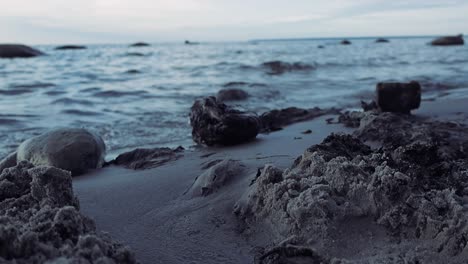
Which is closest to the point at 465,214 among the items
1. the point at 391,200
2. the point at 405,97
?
the point at 391,200

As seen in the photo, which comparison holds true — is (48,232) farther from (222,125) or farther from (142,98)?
(142,98)

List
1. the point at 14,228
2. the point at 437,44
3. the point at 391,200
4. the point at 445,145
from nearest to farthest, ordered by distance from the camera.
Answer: the point at 14,228 → the point at 391,200 → the point at 445,145 → the point at 437,44

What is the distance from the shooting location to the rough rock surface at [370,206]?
150 centimetres

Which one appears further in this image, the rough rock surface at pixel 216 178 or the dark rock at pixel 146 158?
the dark rock at pixel 146 158

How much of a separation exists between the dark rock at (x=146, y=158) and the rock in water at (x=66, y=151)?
0.58ft

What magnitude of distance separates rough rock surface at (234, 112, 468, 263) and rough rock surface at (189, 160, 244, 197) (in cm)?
30

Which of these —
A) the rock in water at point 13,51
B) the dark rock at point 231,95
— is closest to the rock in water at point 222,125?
the dark rock at point 231,95

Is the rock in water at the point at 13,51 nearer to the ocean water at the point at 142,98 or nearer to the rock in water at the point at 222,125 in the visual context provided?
the ocean water at the point at 142,98

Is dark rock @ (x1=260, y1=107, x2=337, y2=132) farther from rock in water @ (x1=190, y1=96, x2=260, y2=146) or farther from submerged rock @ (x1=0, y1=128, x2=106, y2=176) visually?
submerged rock @ (x1=0, y1=128, x2=106, y2=176)

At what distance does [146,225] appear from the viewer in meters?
2.04

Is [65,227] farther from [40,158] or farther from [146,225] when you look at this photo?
[40,158]

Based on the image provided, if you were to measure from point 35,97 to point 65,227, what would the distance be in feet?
23.8

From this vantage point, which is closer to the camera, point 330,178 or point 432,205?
point 432,205

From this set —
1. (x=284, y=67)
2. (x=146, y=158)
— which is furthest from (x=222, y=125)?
(x=284, y=67)
